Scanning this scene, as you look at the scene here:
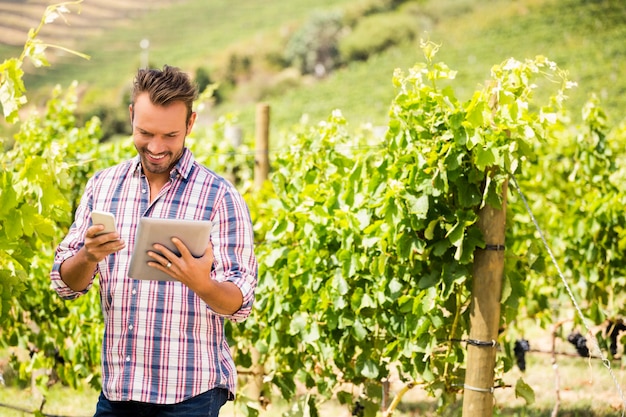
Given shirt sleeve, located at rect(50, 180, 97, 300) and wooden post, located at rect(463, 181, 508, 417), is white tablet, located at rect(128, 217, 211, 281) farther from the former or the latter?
wooden post, located at rect(463, 181, 508, 417)

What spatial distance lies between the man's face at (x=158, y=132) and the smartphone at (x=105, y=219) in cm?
21

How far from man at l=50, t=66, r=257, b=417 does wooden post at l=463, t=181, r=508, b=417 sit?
3.36 feet

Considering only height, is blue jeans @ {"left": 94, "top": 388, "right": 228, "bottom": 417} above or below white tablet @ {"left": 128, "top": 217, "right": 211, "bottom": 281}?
below

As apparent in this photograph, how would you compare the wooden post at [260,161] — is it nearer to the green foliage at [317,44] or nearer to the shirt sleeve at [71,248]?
the shirt sleeve at [71,248]

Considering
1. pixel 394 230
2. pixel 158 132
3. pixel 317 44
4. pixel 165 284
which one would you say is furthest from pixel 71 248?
pixel 317 44

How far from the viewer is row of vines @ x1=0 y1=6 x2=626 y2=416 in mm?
2816

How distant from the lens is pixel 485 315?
112 inches

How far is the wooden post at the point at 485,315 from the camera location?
2.85m

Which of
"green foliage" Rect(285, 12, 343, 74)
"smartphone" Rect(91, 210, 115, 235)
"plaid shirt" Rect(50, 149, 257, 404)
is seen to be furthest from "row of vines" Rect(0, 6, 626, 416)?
"green foliage" Rect(285, 12, 343, 74)

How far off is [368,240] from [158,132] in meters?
1.39

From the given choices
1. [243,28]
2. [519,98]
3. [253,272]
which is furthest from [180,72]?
[243,28]

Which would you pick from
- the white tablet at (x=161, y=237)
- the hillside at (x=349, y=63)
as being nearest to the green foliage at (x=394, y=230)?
the white tablet at (x=161, y=237)

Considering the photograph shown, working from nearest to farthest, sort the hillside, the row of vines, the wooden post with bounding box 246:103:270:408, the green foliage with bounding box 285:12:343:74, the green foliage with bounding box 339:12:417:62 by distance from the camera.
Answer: the row of vines → the wooden post with bounding box 246:103:270:408 → the hillside → the green foliage with bounding box 339:12:417:62 → the green foliage with bounding box 285:12:343:74

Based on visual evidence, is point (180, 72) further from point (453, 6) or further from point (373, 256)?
point (453, 6)
